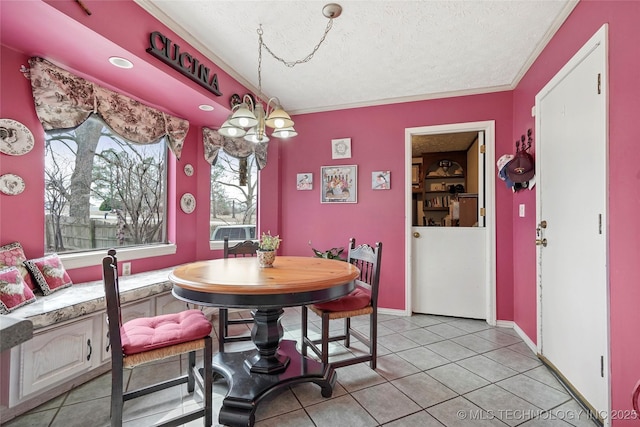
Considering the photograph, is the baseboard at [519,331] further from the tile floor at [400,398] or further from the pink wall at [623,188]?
the pink wall at [623,188]

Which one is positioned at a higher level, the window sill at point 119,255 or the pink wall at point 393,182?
the pink wall at point 393,182

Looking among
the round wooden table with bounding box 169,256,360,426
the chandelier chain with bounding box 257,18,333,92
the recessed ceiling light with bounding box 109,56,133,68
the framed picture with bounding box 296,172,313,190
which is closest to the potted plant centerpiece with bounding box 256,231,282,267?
the round wooden table with bounding box 169,256,360,426

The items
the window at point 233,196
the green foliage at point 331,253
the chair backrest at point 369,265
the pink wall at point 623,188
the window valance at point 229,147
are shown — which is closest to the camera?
the pink wall at point 623,188

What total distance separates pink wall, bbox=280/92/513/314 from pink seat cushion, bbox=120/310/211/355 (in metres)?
2.28

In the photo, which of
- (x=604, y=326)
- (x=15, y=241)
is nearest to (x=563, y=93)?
(x=604, y=326)

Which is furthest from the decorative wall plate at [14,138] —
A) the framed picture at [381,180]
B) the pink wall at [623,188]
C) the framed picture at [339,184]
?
the pink wall at [623,188]

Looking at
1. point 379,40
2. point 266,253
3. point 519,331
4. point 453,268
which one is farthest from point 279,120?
point 519,331

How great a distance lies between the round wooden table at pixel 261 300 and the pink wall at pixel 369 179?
4.94ft

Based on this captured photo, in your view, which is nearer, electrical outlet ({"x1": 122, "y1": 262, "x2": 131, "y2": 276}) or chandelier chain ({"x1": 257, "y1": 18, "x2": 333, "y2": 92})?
chandelier chain ({"x1": 257, "y1": 18, "x2": 333, "y2": 92})

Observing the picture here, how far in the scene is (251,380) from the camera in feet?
6.07

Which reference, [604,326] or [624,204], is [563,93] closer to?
[624,204]

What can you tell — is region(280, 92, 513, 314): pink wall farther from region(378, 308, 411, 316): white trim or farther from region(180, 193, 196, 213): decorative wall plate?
region(180, 193, 196, 213): decorative wall plate

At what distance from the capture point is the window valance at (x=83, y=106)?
201 cm

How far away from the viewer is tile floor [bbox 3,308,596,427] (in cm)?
167
